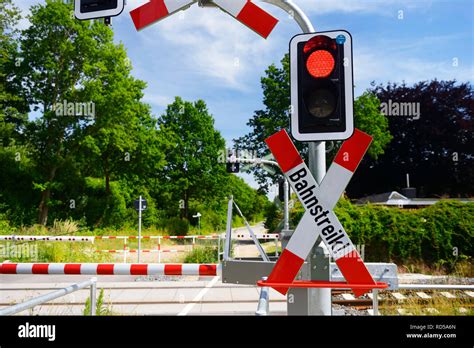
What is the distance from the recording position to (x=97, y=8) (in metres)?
3.89

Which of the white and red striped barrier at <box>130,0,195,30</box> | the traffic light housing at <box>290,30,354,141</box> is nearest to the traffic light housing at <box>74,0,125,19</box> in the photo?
the white and red striped barrier at <box>130,0,195,30</box>

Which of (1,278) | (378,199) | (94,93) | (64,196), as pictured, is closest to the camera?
(1,278)

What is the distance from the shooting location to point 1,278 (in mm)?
11398

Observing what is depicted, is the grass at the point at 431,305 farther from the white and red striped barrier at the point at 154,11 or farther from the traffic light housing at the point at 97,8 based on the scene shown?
the traffic light housing at the point at 97,8

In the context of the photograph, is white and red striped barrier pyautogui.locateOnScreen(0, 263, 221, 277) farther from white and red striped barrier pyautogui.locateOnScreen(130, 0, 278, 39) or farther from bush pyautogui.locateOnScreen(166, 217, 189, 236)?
bush pyautogui.locateOnScreen(166, 217, 189, 236)

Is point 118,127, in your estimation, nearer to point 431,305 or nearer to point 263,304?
point 431,305

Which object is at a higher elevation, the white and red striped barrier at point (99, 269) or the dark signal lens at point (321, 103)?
the dark signal lens at point (321, 103)

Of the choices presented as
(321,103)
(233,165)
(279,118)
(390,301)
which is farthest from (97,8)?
(279,118)

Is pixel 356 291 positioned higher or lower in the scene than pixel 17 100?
lower

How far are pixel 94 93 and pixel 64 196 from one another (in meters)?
7.92

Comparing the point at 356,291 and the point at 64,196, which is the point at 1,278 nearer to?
the point at 356,291

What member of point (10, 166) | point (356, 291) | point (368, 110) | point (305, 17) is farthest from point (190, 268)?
point (368, 110)

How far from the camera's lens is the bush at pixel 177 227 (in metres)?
31.0

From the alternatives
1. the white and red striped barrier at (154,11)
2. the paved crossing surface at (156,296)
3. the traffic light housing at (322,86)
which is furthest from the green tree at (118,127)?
the traffic light housing at (322,86)
